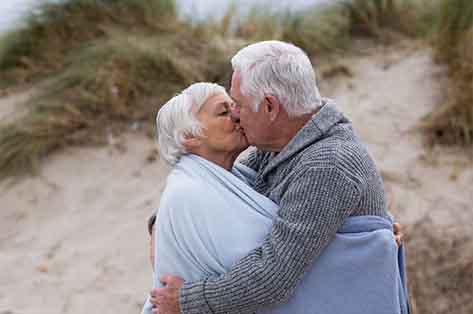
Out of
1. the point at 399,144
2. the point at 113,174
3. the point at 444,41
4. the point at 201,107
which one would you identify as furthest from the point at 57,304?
the point at 444,41

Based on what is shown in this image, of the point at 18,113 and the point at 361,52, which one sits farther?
the point at 361,52

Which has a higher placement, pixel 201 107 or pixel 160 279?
pixel 201 107

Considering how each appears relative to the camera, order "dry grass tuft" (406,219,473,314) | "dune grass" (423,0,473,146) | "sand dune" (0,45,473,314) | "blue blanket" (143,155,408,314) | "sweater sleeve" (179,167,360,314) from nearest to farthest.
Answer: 1. "sweater sleeve" (179,167,360,314)
2. "blue blanket" (143,155,408,314)
3. "dry grass tuft" (406,219,473,314)
4. "sand dune" (0,45,473,314)
5. "dune grass" (423,0,473,146)

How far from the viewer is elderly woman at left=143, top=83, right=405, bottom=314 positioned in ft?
8.19

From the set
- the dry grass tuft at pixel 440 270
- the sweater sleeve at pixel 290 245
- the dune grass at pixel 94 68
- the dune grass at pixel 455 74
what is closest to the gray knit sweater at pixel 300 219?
the sweater sleeve at pixel 290 245

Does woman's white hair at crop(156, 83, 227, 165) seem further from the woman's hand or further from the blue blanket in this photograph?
the woman's hand

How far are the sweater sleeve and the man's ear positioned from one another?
0.71 feet

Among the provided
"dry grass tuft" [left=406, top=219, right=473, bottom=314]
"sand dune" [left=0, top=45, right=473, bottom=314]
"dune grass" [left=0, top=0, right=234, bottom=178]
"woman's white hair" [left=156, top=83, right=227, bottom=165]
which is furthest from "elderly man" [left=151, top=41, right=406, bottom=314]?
"dune grass" [left=0, top=0, right=234, bottom=178]

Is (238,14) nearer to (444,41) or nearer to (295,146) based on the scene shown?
(444,41)

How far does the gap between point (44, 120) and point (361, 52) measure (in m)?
2.62

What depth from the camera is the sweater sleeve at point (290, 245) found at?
7.85 ft

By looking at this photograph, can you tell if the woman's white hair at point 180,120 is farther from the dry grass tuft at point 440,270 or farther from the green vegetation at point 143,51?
the green vegetation at point 143,51

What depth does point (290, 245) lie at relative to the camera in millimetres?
2387

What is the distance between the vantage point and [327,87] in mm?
6676
